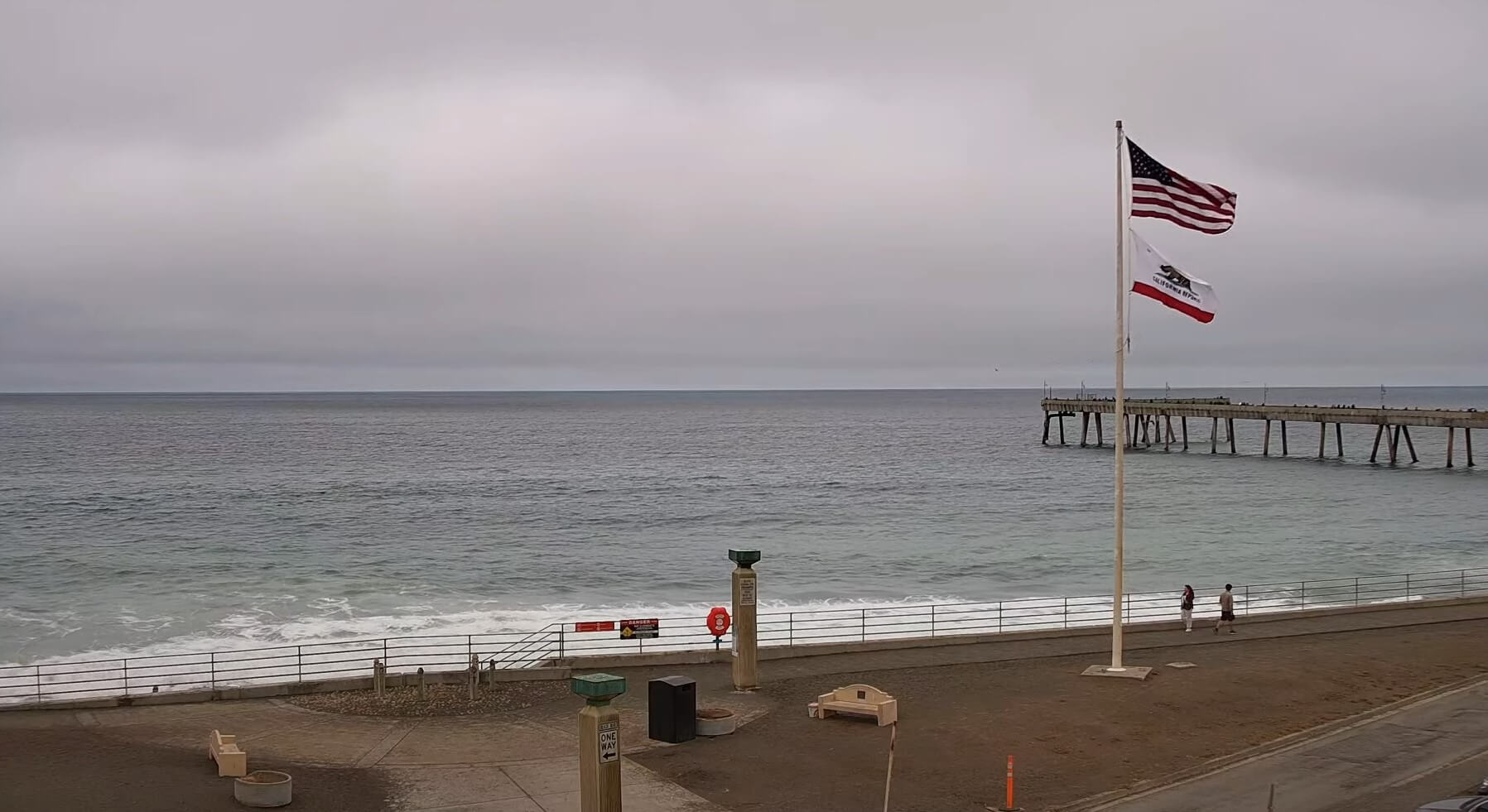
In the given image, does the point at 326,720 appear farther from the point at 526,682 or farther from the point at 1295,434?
the point at 1295,434

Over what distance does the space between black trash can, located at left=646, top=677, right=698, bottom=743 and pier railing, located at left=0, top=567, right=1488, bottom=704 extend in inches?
207

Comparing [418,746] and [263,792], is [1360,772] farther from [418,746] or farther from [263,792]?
[263,792]

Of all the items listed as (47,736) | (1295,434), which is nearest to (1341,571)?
(47,736)

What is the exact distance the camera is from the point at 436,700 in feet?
63.8

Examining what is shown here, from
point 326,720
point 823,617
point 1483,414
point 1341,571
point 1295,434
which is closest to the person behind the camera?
point 326,720

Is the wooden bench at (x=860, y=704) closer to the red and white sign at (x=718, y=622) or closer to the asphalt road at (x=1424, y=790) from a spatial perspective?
the red and white sign at (x=718, y=622)

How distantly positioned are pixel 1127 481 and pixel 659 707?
254 ft

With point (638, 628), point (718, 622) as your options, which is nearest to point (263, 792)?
point (638, 628)

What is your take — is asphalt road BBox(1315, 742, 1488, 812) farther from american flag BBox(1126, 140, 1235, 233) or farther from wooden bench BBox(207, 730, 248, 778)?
wooden bench BBox(207, 730, 248, 778)

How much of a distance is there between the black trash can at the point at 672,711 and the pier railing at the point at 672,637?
5256 millimetres

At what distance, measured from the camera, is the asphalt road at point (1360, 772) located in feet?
45.2

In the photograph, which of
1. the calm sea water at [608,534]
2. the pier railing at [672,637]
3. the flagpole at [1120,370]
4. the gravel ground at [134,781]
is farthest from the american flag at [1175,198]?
the calm sea water at [608,534]

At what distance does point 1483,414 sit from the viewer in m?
80.9

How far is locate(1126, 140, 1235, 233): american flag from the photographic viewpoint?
19641mm
